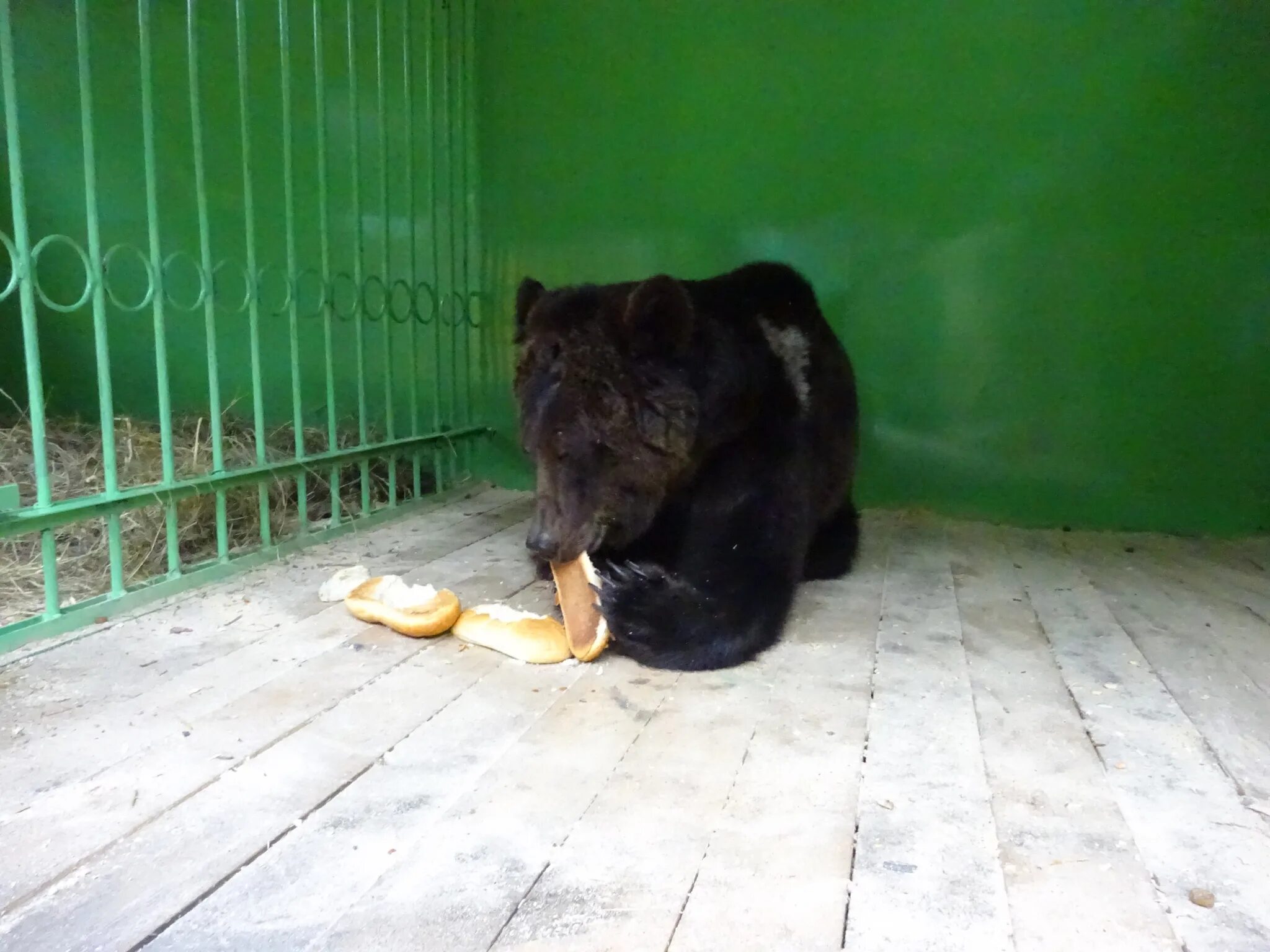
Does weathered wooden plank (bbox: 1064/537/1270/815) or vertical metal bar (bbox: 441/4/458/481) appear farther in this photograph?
vertical metal bar (bbox: 441/4/458/481)

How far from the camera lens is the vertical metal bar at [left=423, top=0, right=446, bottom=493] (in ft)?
10.9

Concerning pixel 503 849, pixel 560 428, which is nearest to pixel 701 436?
pixel 560 428

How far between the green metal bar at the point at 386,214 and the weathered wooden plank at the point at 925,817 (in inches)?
76.5

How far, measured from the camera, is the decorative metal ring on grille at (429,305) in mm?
3387

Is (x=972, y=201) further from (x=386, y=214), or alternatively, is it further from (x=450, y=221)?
(x=386, y=214)

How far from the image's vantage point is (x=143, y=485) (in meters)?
2.37

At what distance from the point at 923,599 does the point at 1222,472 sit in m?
1.59

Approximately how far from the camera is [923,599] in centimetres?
237

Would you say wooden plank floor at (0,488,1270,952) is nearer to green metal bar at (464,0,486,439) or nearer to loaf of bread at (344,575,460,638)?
loaf of bread at (344,575,460,638)

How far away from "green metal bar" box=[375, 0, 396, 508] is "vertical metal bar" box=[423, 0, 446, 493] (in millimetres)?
168

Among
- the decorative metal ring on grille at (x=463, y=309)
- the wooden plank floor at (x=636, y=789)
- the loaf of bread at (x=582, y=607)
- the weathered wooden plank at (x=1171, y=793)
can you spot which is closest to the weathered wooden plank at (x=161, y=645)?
the wooden plank floor at (x=636, y=789)

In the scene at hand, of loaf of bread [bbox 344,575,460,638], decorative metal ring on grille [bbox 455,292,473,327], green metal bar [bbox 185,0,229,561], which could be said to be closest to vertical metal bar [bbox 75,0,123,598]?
green metal bar [bbox 185,0,229,561]

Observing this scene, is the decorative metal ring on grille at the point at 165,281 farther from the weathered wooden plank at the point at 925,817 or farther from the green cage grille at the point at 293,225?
the weathered wooden plank at the point at 925,817

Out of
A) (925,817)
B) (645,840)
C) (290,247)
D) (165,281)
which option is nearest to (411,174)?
(290,247)
